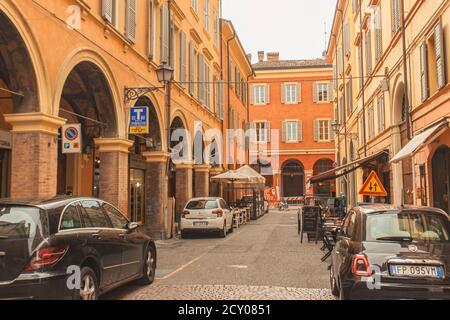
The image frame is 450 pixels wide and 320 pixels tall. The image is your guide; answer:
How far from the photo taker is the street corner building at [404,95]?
11.8m

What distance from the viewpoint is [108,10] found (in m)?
13.4

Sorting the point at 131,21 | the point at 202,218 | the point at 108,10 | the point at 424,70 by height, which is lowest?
the point at 202,218

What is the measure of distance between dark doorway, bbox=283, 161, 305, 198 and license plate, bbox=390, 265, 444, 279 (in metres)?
44.7

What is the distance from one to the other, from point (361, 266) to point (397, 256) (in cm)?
44

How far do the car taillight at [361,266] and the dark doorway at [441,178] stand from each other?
802 cm

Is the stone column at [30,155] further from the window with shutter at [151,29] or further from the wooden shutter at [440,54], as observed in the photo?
the wooden shutter at [440,54]

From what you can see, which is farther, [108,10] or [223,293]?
[108,10]

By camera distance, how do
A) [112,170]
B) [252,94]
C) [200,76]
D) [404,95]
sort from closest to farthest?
1. [112,170]
2. [404,95]
3. [200,76]
4. [252,94]

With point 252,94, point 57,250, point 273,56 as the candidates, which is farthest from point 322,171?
point 57,250

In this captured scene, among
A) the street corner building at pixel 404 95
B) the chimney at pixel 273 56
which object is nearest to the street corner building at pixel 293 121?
the chimney at pixel 273 56

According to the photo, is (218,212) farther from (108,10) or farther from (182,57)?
(108,10)

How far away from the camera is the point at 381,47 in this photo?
19375mm
